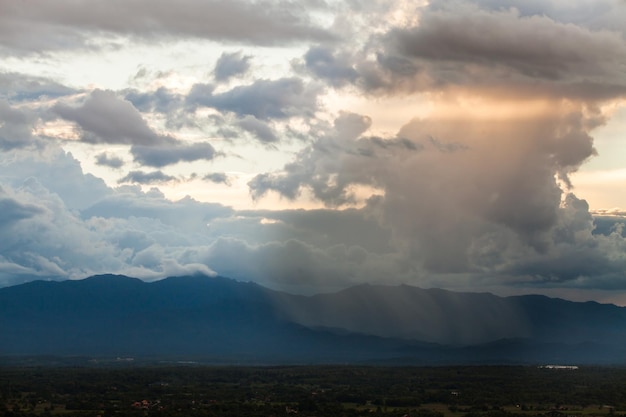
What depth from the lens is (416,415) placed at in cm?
14375

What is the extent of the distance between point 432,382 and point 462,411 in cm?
4640

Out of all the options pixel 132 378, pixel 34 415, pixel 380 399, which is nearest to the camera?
pixel 34 415

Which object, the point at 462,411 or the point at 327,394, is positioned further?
the point at 327,394

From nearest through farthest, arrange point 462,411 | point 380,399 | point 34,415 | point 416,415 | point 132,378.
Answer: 1. point 34,415
2. point 416,415
3. point 462,411
4. point 380,399
5. point 132,378

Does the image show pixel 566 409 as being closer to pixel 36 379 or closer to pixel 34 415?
pixel 34 415

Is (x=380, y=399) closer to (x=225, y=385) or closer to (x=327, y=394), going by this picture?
(x=327, y=394)

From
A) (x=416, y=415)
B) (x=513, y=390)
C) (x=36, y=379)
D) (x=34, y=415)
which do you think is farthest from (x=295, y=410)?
(x=36, y=379)

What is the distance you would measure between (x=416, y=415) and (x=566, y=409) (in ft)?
95.9

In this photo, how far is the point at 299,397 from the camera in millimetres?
163000

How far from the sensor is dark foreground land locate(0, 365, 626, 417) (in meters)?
144

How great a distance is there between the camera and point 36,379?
627 ft

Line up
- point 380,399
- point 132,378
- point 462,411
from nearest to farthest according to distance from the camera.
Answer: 1. point 462,411
2. point 380,399
3. point 132,378

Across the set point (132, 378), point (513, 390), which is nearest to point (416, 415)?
point (513, 390)

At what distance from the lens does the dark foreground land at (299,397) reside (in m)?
144
